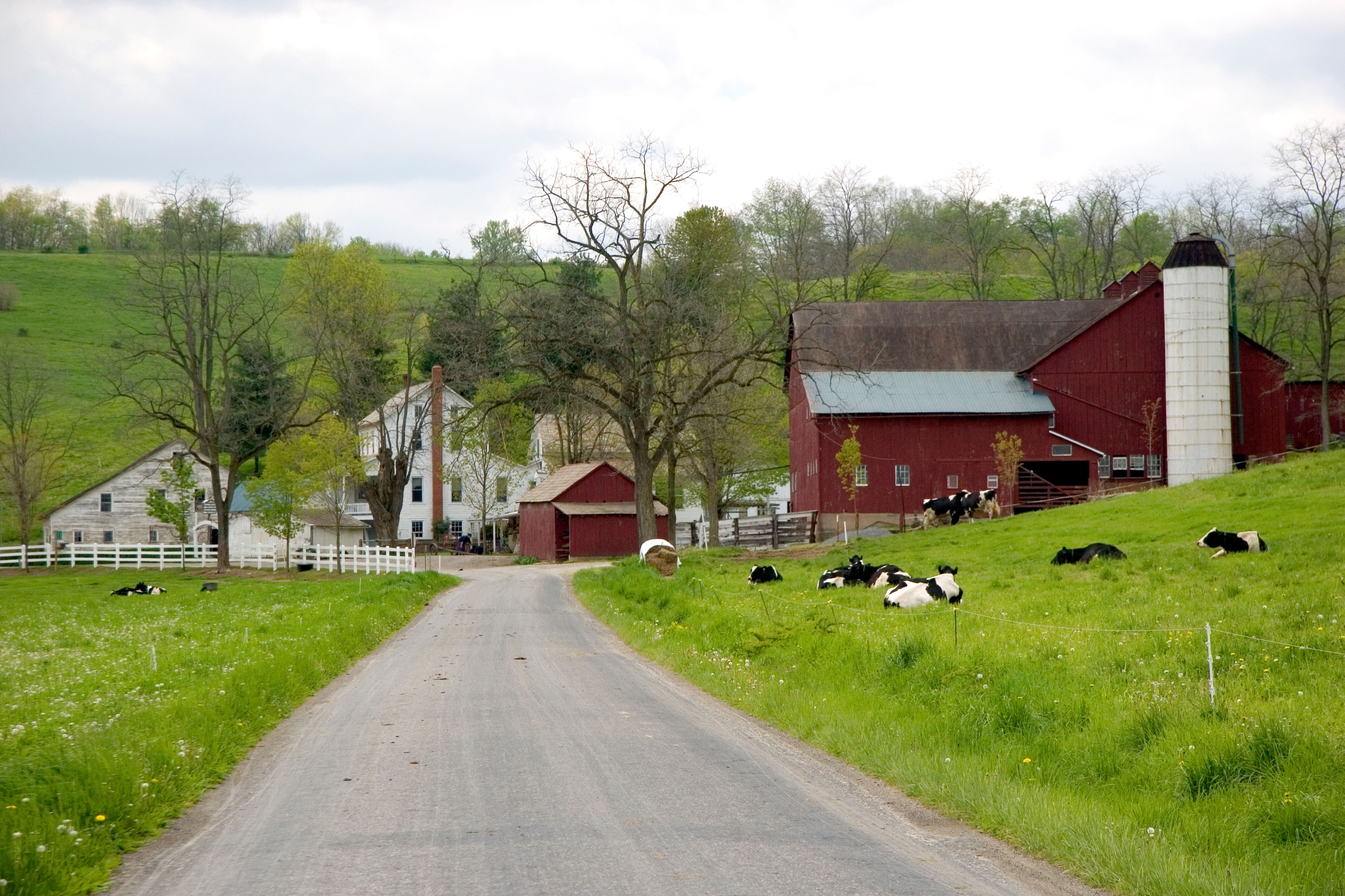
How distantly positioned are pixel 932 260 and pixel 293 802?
4144 inches

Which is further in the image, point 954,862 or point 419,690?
point 419,690

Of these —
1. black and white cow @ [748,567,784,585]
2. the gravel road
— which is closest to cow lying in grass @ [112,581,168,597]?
black and white cow @ [748,567,784,585]

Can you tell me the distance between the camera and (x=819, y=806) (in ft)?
25.8

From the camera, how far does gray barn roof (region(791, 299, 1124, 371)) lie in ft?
167

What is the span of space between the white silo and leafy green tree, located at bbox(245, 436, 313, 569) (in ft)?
116

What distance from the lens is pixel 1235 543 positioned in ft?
73.6

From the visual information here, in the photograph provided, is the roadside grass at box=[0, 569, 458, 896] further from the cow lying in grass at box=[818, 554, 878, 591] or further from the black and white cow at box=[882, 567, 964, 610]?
the cow lying in grass at box=[818, 554, 878, 591]

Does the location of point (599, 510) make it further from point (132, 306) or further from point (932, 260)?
point (932, 260)

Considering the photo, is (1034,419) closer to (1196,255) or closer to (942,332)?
(942,332)

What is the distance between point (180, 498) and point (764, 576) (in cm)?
4565

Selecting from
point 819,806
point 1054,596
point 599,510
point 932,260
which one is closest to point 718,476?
point 599,510

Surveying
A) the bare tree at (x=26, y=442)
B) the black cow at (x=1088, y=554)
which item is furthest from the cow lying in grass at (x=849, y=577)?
the bare tree at (x=26, y=442)

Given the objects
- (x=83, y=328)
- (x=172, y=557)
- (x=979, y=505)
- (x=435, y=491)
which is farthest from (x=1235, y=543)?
(x=83, y=328)

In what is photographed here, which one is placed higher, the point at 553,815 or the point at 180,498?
the point at 180,498
